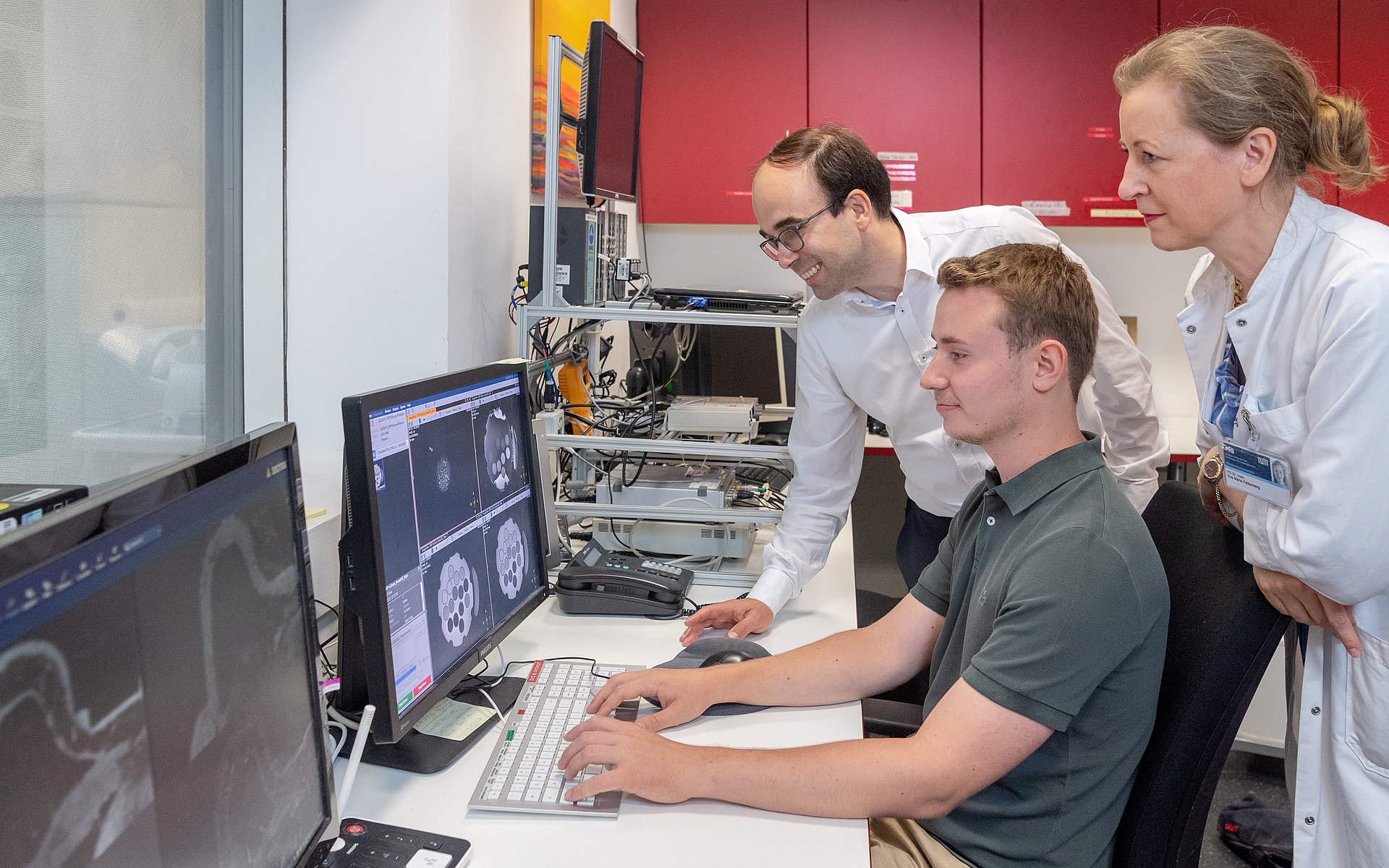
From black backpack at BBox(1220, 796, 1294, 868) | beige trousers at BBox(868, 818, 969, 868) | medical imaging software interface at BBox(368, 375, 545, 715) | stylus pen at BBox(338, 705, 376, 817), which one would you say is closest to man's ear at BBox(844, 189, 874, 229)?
medical imaging software interface at BBox(368, 375, 545, 715)

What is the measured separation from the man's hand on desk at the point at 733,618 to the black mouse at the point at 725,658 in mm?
132

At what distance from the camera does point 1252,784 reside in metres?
2.63

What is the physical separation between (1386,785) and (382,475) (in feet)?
4.10

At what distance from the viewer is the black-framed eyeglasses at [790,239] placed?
1729mm

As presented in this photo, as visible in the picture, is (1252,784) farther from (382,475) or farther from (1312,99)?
(382,475)

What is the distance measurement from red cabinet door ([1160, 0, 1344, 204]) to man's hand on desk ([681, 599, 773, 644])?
8.97 ft

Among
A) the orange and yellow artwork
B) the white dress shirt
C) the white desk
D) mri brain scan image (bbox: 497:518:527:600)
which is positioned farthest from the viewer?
the orange and yellow artwork

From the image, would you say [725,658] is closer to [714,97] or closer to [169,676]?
[169,676]

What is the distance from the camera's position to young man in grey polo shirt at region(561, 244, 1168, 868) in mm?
1054

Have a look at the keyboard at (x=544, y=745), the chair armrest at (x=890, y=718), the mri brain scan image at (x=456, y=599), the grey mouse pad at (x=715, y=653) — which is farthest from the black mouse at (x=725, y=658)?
the mri brain scan image at (x=456, y=599)

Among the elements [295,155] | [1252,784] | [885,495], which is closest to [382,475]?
[295,155]

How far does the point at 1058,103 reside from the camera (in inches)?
133

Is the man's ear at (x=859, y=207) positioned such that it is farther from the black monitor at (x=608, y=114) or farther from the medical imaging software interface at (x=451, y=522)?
the medical imaging software interface at (x=451, y=522)

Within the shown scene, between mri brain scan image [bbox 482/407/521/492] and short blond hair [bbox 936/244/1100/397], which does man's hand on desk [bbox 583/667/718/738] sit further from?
short blond hair [bbox 936/244/1100/397]
